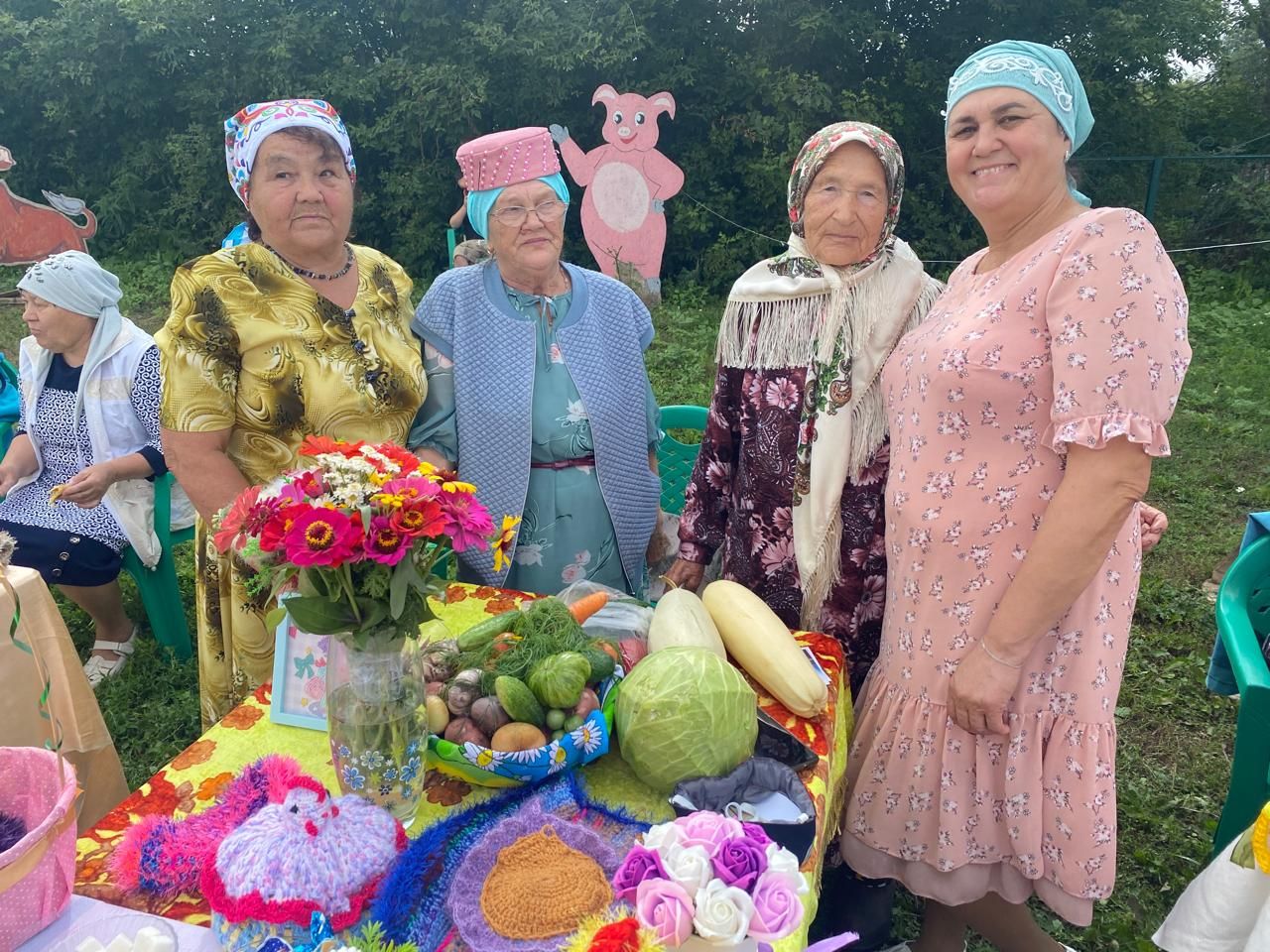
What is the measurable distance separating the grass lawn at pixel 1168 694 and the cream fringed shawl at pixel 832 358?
840 millimetres

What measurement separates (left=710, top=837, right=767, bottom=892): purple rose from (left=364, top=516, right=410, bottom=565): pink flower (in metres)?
0.62

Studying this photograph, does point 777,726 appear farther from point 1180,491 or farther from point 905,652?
point 1180,491

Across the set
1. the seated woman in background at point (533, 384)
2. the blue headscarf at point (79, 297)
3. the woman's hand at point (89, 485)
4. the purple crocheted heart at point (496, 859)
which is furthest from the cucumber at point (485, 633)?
the blue headscarf at point (79, 297)

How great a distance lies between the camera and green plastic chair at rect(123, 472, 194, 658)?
150 inches

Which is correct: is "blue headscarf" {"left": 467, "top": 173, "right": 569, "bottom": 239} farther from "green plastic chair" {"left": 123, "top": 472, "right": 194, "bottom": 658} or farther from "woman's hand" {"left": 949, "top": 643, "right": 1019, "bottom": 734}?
"green plastic chair" {"left": 123, "top": 472, "right": 194, "bottom": 658}

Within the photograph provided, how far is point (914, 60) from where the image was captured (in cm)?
1090

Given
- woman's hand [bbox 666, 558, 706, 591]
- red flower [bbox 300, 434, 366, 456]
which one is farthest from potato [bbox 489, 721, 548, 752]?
woman's hand [bbox 666, 558, 706, 591]

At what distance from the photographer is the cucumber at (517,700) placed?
4.90 feet

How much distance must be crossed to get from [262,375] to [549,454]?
75cm

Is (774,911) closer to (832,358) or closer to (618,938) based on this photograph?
(618,938)

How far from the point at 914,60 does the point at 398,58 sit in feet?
21.7

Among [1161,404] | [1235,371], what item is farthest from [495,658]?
[1235,371]

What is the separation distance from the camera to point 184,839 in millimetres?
1343

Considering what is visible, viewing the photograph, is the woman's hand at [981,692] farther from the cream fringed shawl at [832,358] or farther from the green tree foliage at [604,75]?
the green tree foliage at [604,75]
